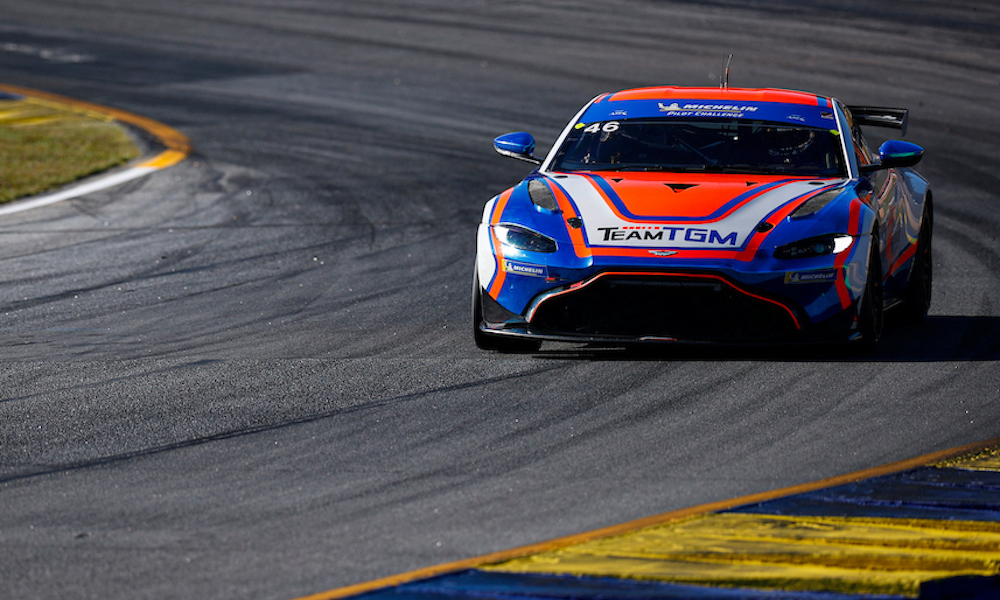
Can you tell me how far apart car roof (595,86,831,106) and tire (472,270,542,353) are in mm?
1940

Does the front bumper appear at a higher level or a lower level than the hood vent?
lower

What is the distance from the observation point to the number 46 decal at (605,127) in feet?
26.9

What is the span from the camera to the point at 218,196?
1259cm

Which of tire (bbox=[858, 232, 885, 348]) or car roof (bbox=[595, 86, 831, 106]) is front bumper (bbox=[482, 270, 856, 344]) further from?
car roof (bbox=[595, 86, 831, 106])

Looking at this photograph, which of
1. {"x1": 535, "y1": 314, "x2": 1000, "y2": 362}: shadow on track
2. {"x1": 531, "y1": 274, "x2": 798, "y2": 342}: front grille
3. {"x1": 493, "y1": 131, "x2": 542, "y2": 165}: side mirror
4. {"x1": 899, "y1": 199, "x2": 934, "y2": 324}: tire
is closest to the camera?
{"x1": 531, "y1": 274, "x2": 798, "y2": 342}: front grille

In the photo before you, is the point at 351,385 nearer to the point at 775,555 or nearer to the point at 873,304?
the point at 873,304

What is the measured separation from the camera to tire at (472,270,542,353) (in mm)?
7176

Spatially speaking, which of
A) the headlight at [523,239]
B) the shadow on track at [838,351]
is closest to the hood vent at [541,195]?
the headlight at [523,239]

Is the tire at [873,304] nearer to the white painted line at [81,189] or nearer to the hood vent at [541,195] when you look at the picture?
the hood vent at [541,195]

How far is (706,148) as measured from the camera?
7914 mm

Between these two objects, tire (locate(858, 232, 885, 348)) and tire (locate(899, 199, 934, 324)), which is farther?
tire (locate(899, 199, 934, 324))

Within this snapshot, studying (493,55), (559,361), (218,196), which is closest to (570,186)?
(559,361)

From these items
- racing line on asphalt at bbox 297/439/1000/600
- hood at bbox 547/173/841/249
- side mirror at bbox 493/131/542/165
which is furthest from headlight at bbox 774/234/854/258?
side mirror at bbox 493/131/542/165

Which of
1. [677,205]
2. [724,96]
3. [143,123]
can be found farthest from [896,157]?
[143,123]
